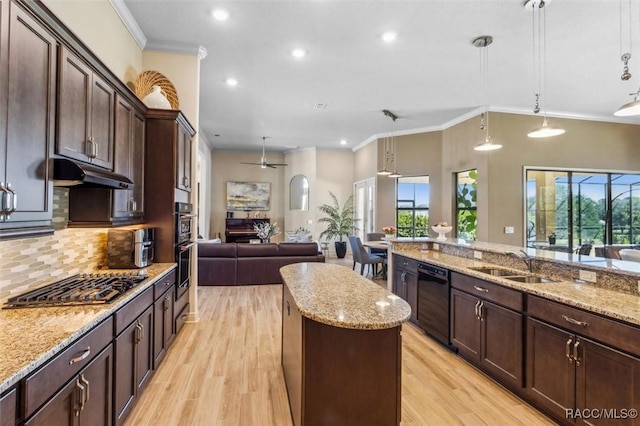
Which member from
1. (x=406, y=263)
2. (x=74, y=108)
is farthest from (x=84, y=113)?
(x=406, y=263)

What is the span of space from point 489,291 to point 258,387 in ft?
6.97

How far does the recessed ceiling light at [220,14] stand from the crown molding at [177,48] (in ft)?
2.41

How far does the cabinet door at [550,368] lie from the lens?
2078 mm

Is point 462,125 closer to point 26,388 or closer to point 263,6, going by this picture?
point 263,6

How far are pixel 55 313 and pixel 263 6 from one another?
306cm

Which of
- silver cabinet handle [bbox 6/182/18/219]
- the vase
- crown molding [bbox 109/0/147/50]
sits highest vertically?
crown molding [bbox 109/0/147/50]

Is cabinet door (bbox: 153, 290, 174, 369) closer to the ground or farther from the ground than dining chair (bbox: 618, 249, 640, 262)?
closer to the ground

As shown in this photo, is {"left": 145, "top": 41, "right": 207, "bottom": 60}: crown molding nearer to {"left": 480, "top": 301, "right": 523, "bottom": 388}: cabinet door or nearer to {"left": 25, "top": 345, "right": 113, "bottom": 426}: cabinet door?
{"left": 25, "top": 345, "right": 113, "bottom": 426}: cabinet door

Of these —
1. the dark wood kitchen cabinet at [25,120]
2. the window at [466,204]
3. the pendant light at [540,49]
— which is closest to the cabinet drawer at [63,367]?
the dark wood kitchen cabinet at [25,120]

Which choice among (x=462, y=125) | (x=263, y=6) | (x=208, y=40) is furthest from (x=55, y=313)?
(x=462, y=125)

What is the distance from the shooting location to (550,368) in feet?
7.23

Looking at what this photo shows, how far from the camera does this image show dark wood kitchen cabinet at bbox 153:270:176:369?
2.72 meters

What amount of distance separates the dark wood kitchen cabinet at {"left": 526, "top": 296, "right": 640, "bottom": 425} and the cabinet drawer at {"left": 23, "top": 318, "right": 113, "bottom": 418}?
2.81 metres

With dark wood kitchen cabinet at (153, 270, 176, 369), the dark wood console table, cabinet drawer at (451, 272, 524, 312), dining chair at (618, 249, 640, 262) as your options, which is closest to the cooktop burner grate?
dark wood kitchen cabinet at (153, 270, 176, 369)
